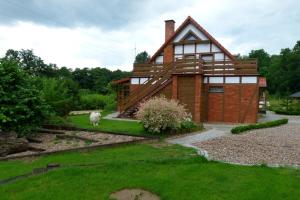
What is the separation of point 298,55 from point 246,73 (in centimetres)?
6131

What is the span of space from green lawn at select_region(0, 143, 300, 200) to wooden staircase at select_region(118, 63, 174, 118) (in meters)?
13.0

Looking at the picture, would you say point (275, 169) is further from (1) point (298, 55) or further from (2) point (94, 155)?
(1) point (298, 55)

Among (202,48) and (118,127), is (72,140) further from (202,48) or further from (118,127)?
(202,48)

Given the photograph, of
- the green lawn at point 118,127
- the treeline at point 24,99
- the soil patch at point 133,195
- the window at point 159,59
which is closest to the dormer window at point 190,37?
the window at point 159,59

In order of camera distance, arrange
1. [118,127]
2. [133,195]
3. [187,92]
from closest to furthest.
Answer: [133,195]
[118,127]
[187,92]

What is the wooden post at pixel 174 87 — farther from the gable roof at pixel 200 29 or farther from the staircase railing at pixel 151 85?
the gable roof at pixel 200 29

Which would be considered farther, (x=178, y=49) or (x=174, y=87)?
(x=178, y=49)

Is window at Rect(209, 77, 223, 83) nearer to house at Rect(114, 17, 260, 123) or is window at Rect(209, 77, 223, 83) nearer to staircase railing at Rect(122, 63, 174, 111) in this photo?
house at Rect(114, 17, 260, 123)

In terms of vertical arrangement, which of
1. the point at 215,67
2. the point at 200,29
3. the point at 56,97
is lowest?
the point at 56,97

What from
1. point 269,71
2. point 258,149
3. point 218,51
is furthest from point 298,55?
point 258,149

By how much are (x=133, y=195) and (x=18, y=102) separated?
8.26 m

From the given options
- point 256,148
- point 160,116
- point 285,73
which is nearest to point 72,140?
point 160,116

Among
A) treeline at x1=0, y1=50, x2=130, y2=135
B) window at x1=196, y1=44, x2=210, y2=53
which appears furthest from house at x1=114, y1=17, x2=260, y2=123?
treeline at x1=0, y1=50, x2=130, y2=135

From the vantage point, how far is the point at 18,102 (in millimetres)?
12102
